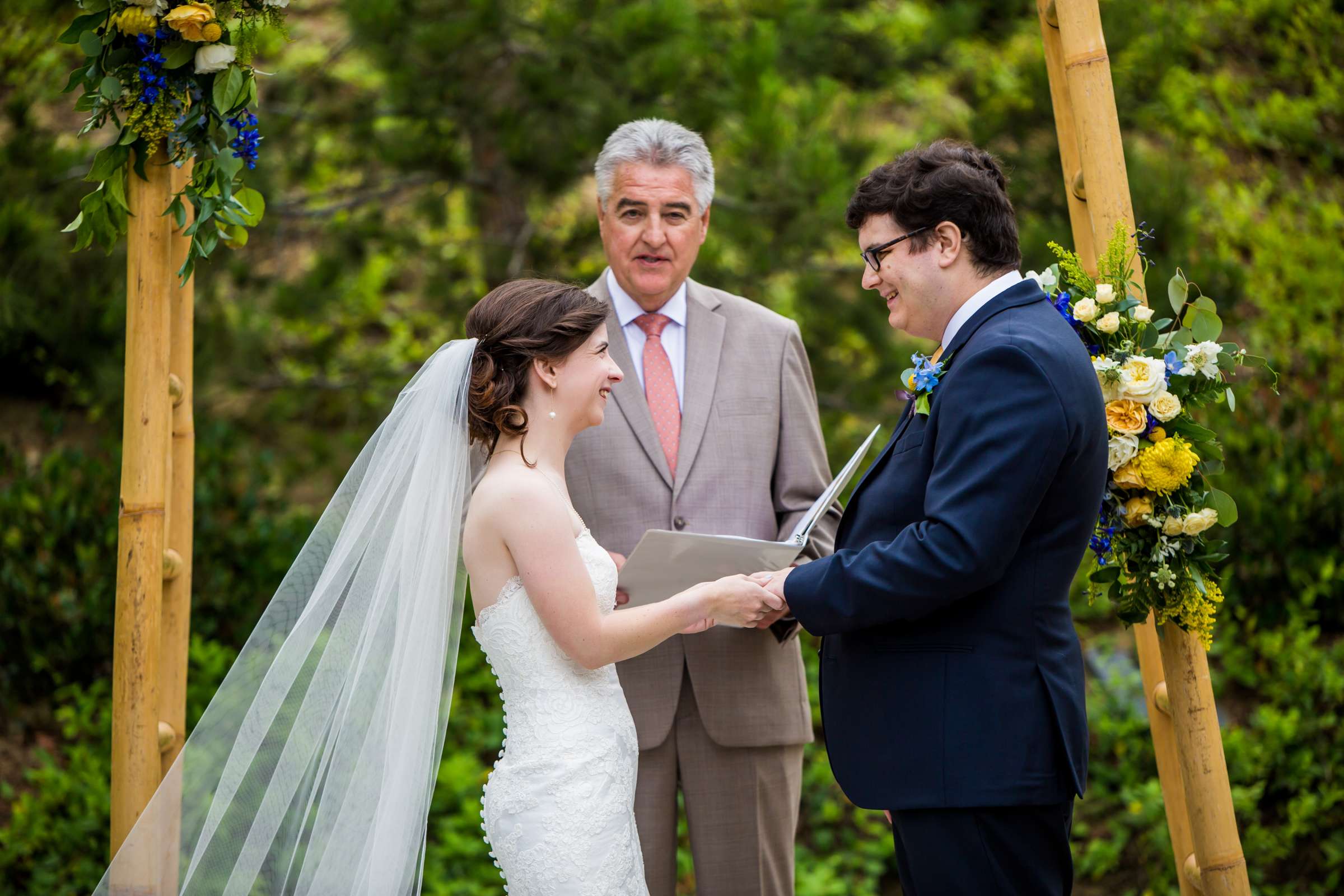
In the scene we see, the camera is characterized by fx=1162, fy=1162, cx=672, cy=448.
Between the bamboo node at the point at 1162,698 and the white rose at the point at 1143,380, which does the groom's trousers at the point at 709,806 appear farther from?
the white rose at the point at 1143,380

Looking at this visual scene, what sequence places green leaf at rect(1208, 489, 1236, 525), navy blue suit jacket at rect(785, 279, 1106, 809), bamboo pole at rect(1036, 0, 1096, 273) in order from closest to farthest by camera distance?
navy blue suit jacket at rect(785, 279, 1106, 809) → green leaf at rect(1208, 489, 1236, 525) → bamboo pole at rect(1036, 0, 1096, 273)

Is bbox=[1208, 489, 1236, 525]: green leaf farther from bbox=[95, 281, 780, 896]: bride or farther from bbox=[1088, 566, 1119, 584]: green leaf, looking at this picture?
bbox=[95, 281, 780, 896]: bride

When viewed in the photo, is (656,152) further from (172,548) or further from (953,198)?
(172,548)

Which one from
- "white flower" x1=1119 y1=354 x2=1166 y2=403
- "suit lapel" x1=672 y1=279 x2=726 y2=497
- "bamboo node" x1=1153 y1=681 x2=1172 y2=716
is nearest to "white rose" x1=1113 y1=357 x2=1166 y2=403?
"white flower" x1=1119 y1=354 x2=1166 y2=403

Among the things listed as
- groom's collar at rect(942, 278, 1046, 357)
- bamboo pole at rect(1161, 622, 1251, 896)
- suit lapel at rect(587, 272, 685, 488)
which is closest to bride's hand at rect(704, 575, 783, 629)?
suit lapel at rect(587, 272, 685, 488)

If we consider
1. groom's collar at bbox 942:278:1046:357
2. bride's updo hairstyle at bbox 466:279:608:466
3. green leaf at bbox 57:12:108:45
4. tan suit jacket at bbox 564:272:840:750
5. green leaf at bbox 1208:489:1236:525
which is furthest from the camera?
tan suit jacket at bbox 564:272:840:750

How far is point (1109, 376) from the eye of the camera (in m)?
2.94

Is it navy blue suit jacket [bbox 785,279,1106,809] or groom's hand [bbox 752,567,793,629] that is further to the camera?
groom's hand [bbox 752,567,793,629]

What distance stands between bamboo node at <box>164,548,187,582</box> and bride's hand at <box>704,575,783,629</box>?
148 centimetres

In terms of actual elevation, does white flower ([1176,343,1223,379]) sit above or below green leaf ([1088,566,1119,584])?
above

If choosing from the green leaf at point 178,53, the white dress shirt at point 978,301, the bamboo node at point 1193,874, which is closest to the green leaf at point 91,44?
the green leaf at point 178,53

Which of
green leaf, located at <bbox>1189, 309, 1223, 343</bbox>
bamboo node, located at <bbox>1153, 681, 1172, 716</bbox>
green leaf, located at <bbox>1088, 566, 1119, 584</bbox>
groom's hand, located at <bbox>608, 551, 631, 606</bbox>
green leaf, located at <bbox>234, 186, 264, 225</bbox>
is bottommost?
bamboo node, located at <bbox>1153, 681, 1172, 716</bbox>

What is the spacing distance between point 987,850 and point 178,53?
270cm

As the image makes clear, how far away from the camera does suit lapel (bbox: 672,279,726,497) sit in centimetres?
334
